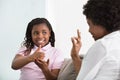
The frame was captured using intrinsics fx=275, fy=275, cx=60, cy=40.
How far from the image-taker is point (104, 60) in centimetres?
109

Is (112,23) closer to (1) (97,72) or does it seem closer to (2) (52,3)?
(1) (97,72)

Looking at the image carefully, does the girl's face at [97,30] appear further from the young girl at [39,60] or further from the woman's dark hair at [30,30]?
the woman's dark hair at [30,30]

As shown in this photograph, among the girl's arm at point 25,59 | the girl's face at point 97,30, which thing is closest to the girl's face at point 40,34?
the girl's arm at point 25,59

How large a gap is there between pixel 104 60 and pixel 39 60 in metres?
0.70

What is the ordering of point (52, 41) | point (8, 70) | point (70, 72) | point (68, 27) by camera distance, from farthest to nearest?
point (8, 70), point (68, 27), point (52, 41), point (70, 72)

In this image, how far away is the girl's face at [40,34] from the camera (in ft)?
6.12

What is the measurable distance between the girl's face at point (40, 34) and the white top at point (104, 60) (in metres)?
0.75

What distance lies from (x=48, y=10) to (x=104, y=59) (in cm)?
172

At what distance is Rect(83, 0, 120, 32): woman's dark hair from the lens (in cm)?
118

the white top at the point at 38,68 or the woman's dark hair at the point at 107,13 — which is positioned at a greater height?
the woman's dark hair at the point at 107,13

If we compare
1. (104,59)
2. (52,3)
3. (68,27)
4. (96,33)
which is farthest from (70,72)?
(52,3)

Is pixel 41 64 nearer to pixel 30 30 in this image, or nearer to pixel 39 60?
pixel 39 60

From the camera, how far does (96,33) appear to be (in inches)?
49.0

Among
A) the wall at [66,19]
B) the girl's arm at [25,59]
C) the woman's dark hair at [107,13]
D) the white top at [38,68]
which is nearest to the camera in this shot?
the woman's dark hair at [107,13]
